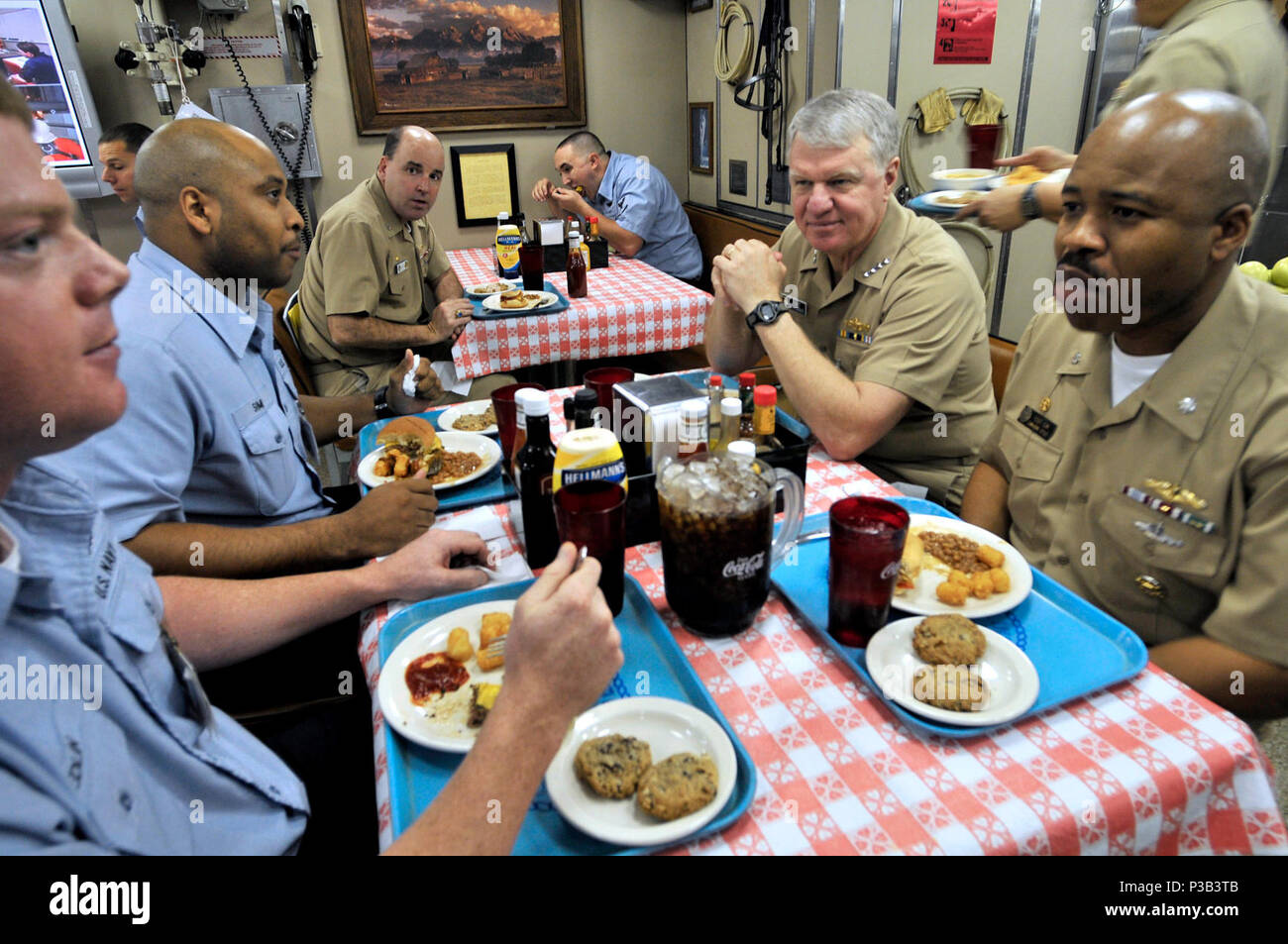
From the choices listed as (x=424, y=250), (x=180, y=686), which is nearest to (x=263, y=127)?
(x=424, y=250)

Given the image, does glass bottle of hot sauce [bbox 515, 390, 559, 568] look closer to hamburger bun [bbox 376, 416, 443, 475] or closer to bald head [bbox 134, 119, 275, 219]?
hamburger bun [bbox 376, 416, 443, 475]

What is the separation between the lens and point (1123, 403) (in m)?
1.25

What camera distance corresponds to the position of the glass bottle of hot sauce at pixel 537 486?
1.15 metres

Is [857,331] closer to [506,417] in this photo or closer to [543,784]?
[506,417]

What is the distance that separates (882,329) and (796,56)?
314 centimetres

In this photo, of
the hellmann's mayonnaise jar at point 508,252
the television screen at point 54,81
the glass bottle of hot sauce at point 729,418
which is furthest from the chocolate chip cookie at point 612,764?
the television screen at point 54,81

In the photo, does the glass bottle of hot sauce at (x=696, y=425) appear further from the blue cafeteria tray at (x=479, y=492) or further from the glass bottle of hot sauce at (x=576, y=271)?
the glass bottle of hot sauce at (x=576, y=271)

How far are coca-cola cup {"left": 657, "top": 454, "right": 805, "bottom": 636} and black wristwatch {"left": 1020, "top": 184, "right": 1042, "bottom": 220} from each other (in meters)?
1.25

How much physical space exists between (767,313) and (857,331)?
12.2 inches

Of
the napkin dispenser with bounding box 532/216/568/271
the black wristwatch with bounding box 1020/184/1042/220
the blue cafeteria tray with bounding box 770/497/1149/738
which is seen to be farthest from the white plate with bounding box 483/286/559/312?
the blue cafeteria tray with bounding box 770/497/1149/738

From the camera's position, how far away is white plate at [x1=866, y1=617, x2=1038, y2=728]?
85 cm

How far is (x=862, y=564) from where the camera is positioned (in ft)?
3.21

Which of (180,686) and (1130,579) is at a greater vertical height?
(180,686)

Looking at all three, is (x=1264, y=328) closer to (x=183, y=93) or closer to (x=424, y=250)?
(x=424, y=250)
